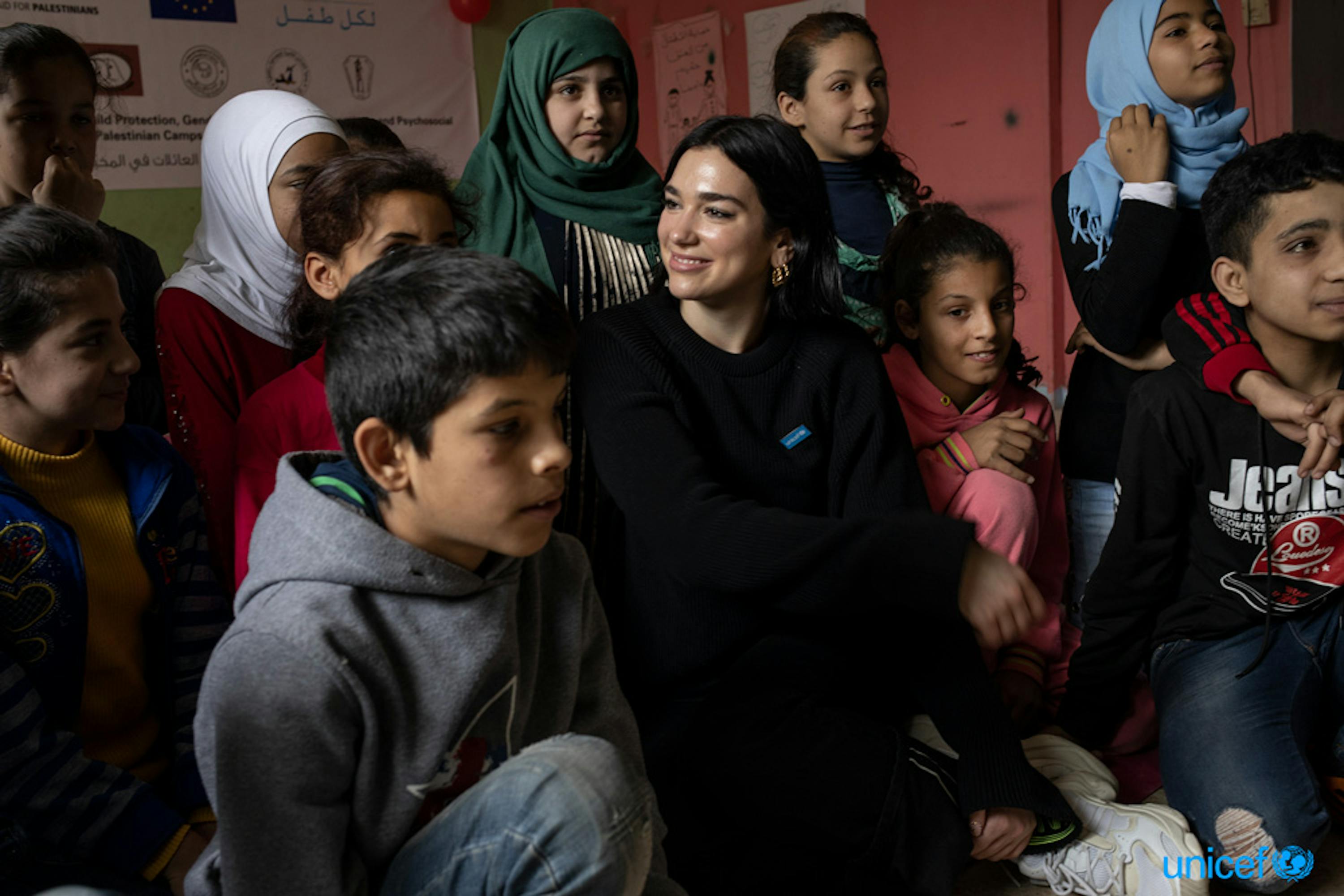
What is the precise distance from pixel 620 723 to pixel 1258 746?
1027mm

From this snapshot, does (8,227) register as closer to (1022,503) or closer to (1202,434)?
(1022,503)

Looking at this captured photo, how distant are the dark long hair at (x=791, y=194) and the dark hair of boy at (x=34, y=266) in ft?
3.01

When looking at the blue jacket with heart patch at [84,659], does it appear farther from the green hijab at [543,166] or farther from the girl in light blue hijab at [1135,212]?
the girl in light blue hijab at [1135,212]

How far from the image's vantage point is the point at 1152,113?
2229 mm

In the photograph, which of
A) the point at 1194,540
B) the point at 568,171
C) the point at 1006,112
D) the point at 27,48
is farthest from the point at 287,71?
the point at 1194,540

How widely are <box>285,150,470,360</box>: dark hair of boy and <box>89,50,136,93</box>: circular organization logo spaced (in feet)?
11.4

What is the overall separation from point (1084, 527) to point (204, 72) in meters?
4.32

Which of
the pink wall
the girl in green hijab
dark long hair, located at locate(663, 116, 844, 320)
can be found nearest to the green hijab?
the girl in green hijab

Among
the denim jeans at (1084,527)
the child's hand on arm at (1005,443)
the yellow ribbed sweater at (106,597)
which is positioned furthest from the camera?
the denim jeans at (1084,527)

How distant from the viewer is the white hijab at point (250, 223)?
1.96 m

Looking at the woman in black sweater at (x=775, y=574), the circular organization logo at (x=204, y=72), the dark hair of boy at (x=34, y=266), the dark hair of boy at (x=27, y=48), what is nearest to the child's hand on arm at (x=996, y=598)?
the woman in black sweater at (x=775, y=574)

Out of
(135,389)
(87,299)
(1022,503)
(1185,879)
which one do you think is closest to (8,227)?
(87,299)

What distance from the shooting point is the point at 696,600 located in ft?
5.49

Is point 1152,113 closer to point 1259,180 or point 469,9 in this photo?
point 1259,180
